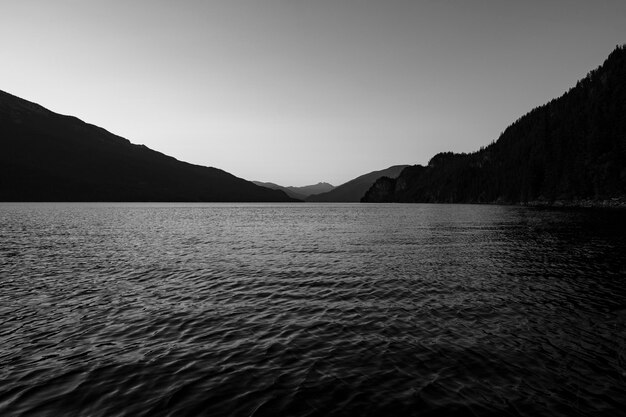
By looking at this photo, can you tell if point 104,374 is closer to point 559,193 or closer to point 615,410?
point 615,410

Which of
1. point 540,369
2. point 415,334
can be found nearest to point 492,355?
point 540,369

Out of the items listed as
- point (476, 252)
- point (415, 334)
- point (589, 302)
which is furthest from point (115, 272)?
point (476, 252)

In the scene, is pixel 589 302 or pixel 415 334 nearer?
pixel 415 334

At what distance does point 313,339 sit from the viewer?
15188mm

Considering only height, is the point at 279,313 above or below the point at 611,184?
below

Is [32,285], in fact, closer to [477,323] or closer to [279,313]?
[279,313]

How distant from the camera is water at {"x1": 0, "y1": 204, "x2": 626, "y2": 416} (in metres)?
10.5

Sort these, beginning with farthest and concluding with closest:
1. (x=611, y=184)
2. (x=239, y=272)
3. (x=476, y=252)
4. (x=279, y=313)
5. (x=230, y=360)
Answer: (x=611, y=184) → (x=476, y=252) → (x=239, y=272) → (x=279, y=313) → (x=230, y=360)

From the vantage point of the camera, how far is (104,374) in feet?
39.9

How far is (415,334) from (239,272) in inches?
721

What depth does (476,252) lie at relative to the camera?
1606 inches

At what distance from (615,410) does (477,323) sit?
289 inches

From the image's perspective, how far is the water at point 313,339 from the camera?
10.5 meters

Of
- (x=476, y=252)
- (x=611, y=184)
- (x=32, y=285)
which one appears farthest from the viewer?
(x=611, y=184)
